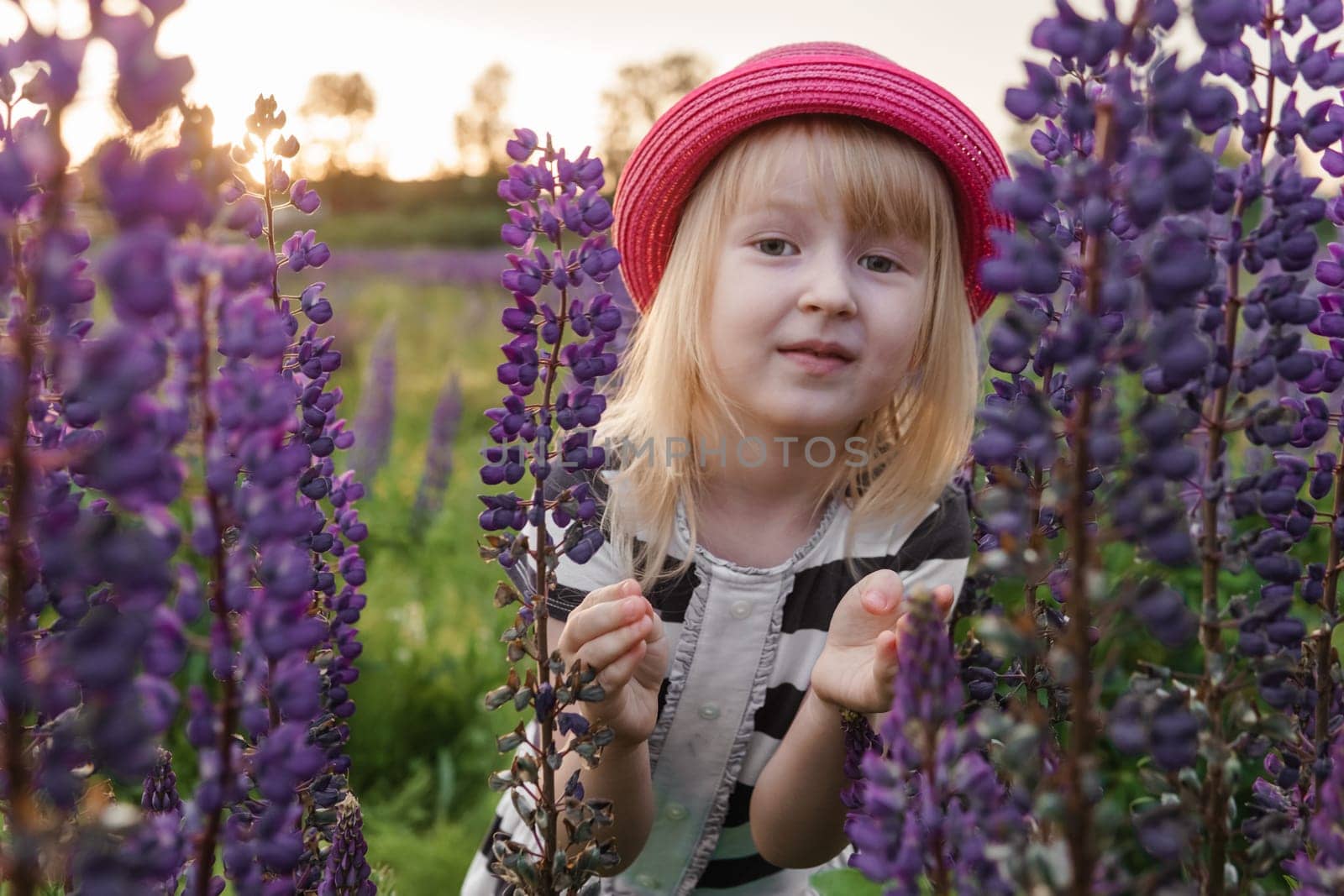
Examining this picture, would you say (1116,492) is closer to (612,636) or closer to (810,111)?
(612,636)

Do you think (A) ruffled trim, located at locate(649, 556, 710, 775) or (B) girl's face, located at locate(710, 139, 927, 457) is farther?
(A) ruffled trim, located at locate(649, 556, 710, 775)

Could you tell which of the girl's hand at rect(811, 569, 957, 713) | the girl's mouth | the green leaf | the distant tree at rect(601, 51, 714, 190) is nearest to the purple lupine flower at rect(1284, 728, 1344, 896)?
the green leaf

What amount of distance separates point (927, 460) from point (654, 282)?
70 cm

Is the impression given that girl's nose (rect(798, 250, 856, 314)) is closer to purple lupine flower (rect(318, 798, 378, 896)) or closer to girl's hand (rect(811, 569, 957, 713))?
girl's hand (rect(811, 569, 957, 713))

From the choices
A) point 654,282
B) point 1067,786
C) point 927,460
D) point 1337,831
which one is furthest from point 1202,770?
point 654,282

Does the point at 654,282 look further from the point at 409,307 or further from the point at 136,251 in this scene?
the point at 409,307

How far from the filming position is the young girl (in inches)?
77.6

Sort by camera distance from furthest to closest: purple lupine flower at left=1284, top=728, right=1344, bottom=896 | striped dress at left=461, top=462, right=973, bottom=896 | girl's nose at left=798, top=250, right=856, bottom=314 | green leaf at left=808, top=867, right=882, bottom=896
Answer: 1. striped dress at left=461, top=462, right=973, bottom=896
2. girl's nose at left=798, top=250, right=856, bottom=314
3. green leaf at left=808, top=867, right=882, bottom=896
4. purple lupine flower at left=1284, top=728, right=1344, bottom=896

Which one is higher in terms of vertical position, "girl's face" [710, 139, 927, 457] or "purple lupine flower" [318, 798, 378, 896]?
"girl's face" [710, 139, 927, 457]

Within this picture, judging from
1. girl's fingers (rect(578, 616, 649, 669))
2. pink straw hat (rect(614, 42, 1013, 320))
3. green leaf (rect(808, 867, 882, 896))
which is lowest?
green leaf (rect(808, 867, 882, 896))

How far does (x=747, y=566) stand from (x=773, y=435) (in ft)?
0.91

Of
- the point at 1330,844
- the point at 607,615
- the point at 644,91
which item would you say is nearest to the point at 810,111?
the point at 607,615

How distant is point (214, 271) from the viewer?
0.76m

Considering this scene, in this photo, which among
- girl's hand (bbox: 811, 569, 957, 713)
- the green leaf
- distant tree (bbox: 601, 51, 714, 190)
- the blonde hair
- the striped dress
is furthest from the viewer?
distant tree (bbox: 601, 51, 714, 190)
